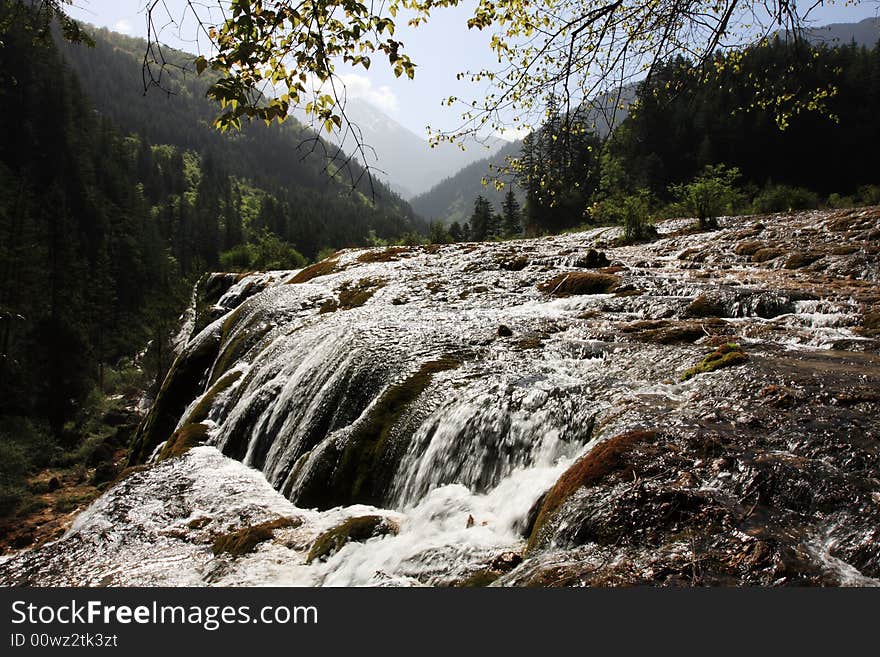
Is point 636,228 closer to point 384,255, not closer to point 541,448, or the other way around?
point 384,255

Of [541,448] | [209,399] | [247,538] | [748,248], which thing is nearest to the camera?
[541,448]

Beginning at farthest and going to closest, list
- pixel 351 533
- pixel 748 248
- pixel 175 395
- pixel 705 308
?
pixel 748 248 → pixel 175 395 → pixel 705 308 → pixel 351 533

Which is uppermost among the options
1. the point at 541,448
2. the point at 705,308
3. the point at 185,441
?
the point at 705,308

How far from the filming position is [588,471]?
4.50 m

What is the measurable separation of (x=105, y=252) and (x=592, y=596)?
8171cm

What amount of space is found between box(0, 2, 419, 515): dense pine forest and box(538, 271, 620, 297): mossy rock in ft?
19.3

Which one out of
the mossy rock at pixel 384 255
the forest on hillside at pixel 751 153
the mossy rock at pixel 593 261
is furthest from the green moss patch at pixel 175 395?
the forest on hillside at pixel 751 153

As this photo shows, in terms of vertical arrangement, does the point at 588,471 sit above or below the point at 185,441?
above

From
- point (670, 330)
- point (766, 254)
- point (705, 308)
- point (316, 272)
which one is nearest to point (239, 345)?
point (316, 272)

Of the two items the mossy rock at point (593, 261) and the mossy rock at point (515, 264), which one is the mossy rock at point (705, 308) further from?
the mossy rock at point (515, 264)

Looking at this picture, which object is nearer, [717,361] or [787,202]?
[717,361]

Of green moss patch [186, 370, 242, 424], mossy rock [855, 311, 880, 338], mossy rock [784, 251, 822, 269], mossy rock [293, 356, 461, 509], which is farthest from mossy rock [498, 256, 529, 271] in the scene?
mossy rock [293, 356, 461, 509]

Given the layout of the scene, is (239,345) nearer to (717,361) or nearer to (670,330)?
(670,330)

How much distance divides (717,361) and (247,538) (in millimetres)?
6490
